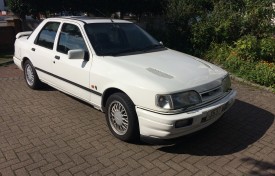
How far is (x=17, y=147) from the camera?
4.30 meters

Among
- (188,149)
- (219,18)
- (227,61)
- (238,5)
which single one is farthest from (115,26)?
(238,5)

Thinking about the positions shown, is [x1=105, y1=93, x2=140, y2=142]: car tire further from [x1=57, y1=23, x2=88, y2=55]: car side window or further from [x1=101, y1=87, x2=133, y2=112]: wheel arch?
[x1=57, y1=23, x2=88, y2=55]: car side window

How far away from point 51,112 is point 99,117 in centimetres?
94

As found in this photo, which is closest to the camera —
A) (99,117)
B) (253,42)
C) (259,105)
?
(99,117)

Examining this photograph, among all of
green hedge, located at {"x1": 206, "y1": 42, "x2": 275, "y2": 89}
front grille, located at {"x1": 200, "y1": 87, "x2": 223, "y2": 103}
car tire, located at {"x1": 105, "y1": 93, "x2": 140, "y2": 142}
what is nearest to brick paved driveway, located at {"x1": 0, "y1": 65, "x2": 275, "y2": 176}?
car tire, located at {"x1": 105, "y1": 93, "x2": 140, "y2": 142}

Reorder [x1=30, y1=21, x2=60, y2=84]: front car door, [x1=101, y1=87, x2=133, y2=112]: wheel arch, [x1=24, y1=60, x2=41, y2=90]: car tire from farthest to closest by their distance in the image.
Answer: [x1=24, y1=60, x2=41, y2=90]: car tire
[x1=30, y1=21, x2=60, y2=84]: front car door
[x1=101, y1=87, x2=133, y2=112]: wheel arch

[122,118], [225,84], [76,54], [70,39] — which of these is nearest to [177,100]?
[122,118]

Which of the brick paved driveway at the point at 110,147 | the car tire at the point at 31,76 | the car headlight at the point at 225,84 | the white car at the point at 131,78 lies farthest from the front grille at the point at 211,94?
the car tire at the point at 31,76

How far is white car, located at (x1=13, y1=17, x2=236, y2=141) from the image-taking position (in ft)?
12.6

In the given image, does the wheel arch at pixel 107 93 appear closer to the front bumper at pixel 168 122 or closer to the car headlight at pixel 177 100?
the front bumper at pixel 168 122

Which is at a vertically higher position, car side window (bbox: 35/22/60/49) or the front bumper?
car side window (bbox: 35/22/60/49)

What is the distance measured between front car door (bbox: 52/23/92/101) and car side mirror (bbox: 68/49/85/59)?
9 centimetres

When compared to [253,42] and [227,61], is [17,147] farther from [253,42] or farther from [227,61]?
[253,42]

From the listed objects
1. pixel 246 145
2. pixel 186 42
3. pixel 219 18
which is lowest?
pixel 246 145
